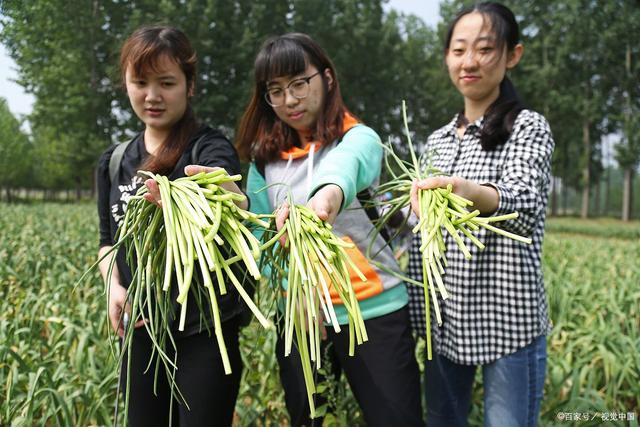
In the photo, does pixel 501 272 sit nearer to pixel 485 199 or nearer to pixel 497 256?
pixel 497 256

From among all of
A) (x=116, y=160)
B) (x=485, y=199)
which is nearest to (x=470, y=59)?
(x=485, y=199)

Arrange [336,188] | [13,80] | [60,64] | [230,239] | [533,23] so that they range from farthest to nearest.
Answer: [533,23], [60,64], [13,80], [336,188], [230,239]

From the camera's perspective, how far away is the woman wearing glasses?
131 cm

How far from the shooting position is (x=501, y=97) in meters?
1.40

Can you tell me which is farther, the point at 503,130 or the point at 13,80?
the point at 13,80

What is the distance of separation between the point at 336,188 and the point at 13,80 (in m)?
1.30

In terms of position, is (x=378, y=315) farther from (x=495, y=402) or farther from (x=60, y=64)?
(x=60, y=64)

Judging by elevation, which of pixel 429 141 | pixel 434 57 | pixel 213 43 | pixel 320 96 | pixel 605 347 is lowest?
pixel 605 347

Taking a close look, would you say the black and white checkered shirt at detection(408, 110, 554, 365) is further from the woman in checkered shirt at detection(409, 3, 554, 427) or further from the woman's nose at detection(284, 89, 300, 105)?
the woman's nose at detection(284, 89, 300, 105)

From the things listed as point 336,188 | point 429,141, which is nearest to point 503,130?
point 429,141

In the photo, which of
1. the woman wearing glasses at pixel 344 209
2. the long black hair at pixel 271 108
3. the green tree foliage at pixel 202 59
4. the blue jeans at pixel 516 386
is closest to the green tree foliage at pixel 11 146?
the green tree foliage at pixel 202 59

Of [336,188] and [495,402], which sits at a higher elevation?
[336,188]

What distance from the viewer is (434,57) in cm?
2292

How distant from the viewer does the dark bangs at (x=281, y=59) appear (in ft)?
4.40
